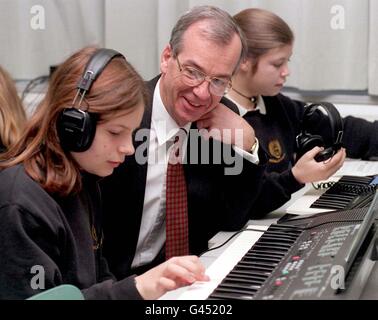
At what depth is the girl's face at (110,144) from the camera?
1269mm

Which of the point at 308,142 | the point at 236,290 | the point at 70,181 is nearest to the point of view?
the point at 236,290

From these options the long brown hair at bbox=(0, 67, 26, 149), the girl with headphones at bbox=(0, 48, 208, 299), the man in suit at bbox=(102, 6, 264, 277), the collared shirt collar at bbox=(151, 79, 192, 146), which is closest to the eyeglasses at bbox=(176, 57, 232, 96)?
the man in suit at bbox=(102, 6, 264, 277)

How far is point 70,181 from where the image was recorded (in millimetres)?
1249

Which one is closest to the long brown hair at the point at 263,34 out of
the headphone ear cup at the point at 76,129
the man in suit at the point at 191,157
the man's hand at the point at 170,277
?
the man in suit at the point at 191,157

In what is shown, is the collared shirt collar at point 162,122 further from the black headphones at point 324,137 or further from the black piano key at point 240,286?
the black piano key at point 240,286

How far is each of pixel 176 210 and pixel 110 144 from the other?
0.46 metres

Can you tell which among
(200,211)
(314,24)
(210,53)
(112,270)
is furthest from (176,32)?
(314,24)

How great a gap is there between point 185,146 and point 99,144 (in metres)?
0.50

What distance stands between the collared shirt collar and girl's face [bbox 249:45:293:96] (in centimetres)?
54

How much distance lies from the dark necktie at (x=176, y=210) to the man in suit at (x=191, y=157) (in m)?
0.02

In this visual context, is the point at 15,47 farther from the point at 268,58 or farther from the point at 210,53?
the point at 210,53

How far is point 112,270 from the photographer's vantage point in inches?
66.9

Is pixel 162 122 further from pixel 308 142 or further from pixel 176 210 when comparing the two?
pixel 308 142

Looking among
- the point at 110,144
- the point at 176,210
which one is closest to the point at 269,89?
the point at 176,210
